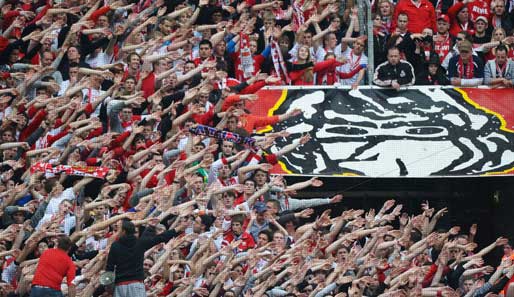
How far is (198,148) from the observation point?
19.8 metres

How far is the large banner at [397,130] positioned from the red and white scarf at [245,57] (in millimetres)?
311

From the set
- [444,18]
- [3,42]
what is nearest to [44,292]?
[3,42]

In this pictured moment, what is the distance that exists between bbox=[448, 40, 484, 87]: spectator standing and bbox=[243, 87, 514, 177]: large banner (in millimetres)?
119

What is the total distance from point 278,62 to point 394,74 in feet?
4.88

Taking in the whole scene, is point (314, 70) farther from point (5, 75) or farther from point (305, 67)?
point (5, 75)

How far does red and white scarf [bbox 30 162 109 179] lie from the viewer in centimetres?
1809

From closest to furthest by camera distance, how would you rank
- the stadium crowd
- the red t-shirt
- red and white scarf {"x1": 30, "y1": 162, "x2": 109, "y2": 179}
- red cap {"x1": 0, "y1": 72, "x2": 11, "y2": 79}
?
1. the red t-shirt
2. the stadium crowd
3. red and white scarf {"x1": 30, "y1": 162, "x2": 109, "y2": 179}
4. red cap {"x1": 0, "y1": 72, "x2": 11, "y2": 79}

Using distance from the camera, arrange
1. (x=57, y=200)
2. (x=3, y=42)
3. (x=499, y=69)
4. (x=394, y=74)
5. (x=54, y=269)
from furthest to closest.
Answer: (x=499, y=69) < (x=394, y=74) < (x=3, y=42) < (x=57, y=200) < (x=54, y=269)

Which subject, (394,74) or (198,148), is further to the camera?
(394,74)

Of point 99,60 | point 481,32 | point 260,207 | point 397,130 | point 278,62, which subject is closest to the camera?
point 260,207

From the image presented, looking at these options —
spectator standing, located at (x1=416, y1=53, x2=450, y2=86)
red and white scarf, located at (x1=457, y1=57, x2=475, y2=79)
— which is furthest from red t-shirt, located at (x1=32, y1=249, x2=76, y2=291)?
red and white scarf, located at (x1=457, y1=57, x2=475, y2=79)

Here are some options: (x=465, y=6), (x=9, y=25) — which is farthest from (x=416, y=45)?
(x=9, y=25)

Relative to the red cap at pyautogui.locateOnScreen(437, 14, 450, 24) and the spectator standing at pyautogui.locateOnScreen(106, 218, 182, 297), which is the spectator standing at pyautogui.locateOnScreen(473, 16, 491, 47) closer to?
the red cap at pyautogui.locateOnScreen(437, 14, 450, 24)

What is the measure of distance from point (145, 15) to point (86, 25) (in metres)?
1.01
